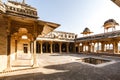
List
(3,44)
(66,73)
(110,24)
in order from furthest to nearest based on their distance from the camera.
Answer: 1. (110,24)
2. (3,44)
3. (66,73)

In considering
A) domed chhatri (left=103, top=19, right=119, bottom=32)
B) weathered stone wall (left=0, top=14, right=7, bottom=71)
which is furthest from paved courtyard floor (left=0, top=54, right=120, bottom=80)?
domed chhatri (left=103, top=19, right=119, bottom=32)

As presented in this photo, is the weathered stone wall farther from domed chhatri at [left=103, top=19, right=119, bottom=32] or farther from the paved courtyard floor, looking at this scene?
domed chhatri at [left=103, top=19, right=119, bottom=32]

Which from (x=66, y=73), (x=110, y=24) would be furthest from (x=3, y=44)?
(x=110, y=24)

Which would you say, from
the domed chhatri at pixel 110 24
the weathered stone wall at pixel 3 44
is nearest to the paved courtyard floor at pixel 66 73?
the weathered stone wall at pixel 3 44

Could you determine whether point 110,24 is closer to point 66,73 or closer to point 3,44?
point 66,73

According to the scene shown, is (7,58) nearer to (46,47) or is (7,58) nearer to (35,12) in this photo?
(35,12)

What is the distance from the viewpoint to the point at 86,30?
32719 mm

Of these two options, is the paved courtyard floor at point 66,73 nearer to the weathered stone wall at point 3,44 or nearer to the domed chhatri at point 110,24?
the weathered stone wall at point 3,44

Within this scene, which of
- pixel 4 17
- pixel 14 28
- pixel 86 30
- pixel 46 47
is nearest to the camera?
pixel 4 17

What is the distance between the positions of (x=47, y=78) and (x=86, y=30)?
1155 inches

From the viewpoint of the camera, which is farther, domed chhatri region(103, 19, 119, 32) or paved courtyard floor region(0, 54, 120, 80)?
domed chhatri region(103, 19, 119, 32)

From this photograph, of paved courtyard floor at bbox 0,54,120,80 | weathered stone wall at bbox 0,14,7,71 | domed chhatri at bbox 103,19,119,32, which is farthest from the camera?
domed chhatri at bbox 103,19,119,32

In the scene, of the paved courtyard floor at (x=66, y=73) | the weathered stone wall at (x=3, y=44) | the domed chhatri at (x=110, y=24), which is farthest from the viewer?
the domed chhatri at (x=110, y=24)

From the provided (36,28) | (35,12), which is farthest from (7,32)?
(35,12)
